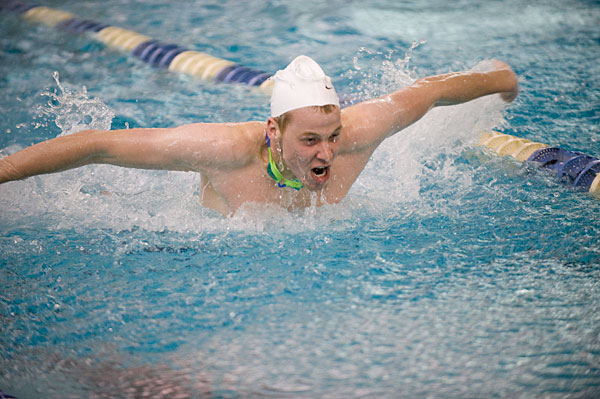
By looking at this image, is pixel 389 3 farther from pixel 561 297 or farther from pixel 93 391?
pixel 93 391

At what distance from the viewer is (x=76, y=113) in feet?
12.8

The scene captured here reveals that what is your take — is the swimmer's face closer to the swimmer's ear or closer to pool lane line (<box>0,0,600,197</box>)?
the swimmer's ear

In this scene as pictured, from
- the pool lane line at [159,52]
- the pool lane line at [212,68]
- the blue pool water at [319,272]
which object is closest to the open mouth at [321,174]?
the blue pool water at [319,272]

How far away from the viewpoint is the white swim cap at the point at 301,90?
2.38 metres

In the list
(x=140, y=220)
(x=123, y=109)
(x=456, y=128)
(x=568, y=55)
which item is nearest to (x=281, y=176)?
(x=140, y=220)

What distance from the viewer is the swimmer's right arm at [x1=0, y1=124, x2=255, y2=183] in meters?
2.32

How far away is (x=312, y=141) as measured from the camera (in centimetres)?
242

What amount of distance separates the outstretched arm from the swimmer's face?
0.33m

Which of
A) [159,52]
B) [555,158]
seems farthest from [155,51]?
[555,158]

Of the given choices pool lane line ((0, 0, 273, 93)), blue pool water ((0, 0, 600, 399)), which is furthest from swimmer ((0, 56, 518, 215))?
pool lane line ((0, 0, 273, 93))

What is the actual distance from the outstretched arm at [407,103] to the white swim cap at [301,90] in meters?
0.38

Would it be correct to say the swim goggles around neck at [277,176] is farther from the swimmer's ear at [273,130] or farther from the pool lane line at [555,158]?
the pool lane line at [555,158]

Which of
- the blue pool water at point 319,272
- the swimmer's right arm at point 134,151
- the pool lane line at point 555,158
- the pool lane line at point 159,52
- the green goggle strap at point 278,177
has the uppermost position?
the pool lane line at point 159,52

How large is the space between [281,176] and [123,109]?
2252 millimetres
